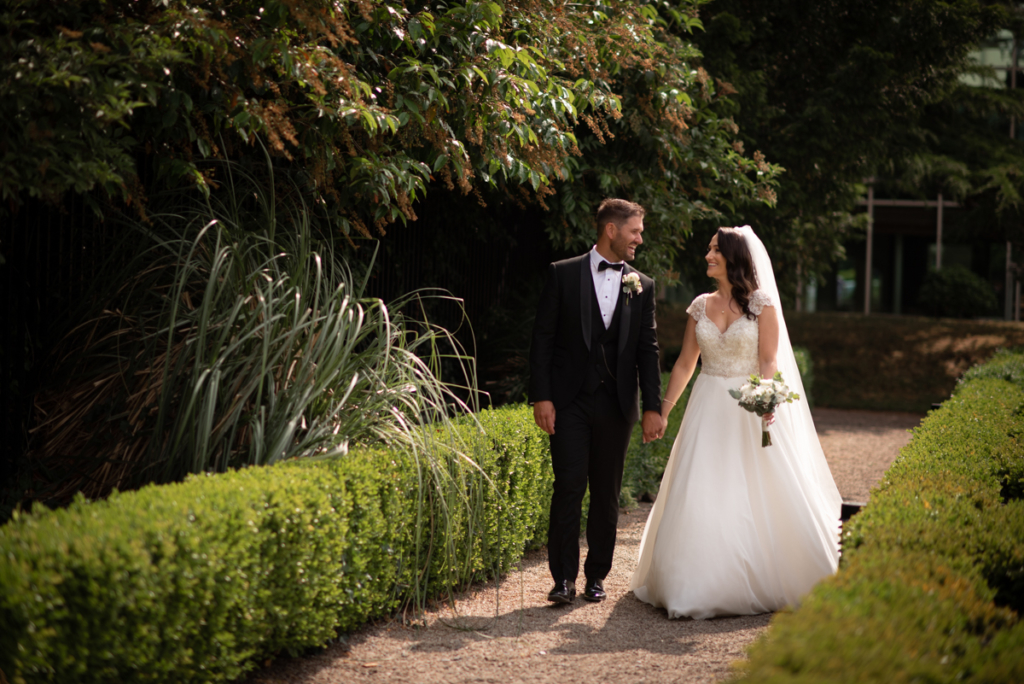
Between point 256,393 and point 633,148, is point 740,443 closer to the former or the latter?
point 256,393

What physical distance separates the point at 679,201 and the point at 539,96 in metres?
2.76

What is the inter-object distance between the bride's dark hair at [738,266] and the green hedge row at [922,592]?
122cm

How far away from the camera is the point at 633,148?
298 inches

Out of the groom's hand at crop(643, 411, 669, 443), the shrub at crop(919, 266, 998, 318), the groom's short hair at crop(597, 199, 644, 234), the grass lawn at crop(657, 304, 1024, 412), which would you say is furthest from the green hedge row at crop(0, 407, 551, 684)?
the shrub at crop(919, 266, 998, 318)

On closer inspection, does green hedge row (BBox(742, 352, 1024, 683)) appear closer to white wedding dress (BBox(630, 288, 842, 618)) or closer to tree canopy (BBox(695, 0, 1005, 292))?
white wedding dress (BBox(630, 288, 842, 618))

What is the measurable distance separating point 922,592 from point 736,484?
2273mm

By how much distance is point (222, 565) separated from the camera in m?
2.93

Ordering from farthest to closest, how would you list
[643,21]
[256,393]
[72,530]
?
[643,21] < [256,393] < [72,530]

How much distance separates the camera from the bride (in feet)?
15.1

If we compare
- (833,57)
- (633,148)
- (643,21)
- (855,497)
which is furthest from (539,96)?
(833,57)

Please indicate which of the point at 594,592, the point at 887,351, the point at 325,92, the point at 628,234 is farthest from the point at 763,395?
the point at 887,351

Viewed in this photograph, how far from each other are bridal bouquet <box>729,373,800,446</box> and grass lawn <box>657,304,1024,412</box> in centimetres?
1313

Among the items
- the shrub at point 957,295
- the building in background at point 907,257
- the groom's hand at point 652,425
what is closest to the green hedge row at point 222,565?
the groom's hand at point 652,425

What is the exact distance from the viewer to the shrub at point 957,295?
75.1 feet
